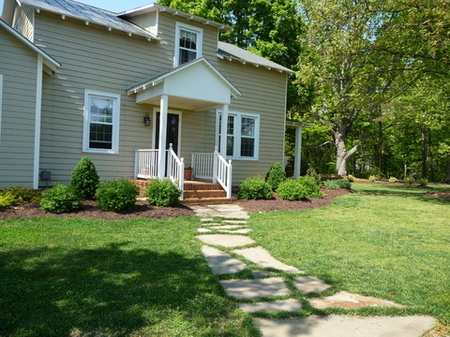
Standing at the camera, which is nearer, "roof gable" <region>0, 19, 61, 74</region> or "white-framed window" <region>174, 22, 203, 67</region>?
"roof gable" <region>0, 19, 61, 74</region>

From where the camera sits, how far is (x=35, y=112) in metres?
8.55

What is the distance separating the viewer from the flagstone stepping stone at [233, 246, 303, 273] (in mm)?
4238

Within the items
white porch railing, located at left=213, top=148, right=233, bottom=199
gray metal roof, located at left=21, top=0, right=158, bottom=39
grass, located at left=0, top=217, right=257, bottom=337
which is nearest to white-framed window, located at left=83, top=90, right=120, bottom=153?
gray metal roof, located at left=21, top=0, right=158, bottom=39

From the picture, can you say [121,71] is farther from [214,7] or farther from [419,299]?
[214,7]

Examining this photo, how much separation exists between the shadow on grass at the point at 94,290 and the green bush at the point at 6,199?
3.15 meters

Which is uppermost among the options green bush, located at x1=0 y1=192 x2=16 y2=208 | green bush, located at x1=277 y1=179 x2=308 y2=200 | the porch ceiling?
the porch ceiling

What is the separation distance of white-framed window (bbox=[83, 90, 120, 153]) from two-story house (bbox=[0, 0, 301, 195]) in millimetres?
29

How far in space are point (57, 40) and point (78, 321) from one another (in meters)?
8.96

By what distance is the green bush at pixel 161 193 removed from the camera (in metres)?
8.33

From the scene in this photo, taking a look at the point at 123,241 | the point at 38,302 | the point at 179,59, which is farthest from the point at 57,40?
the point at 38,302

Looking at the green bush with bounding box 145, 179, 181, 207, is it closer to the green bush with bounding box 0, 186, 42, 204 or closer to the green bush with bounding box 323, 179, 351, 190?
the green bush with bounding box 0, 186, 42, 204

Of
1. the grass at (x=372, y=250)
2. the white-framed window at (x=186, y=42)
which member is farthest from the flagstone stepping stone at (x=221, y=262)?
the white-framed window at (x=186, y=42)

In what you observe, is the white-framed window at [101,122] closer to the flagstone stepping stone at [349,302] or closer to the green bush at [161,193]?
the green bush at [161,193]

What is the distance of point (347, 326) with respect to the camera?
8.97ft
